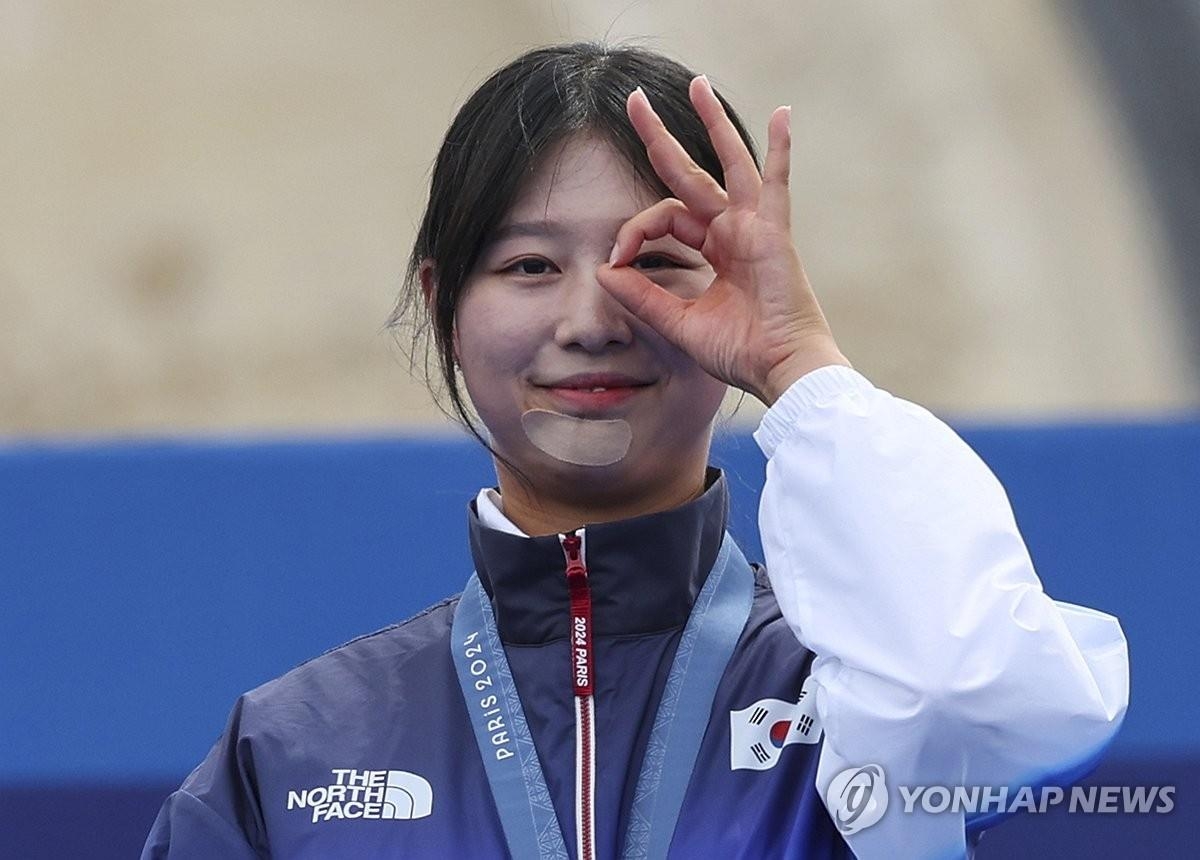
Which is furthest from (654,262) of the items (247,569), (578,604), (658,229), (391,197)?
(391,197)

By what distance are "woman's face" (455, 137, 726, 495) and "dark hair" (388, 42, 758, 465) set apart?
13 mm

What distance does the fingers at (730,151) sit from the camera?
1.24 m

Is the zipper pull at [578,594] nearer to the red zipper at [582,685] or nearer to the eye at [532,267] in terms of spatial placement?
the red zipper at [582,685]

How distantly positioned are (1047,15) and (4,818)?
3685mm

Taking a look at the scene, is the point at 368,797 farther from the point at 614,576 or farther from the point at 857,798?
the point at 857,798

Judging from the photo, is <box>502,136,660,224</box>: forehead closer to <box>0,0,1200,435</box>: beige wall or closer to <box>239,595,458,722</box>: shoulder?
<box>239,595,458,722</box>: shoulder

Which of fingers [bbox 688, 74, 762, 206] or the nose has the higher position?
fingers [bbox 688, 74, 762, 206]

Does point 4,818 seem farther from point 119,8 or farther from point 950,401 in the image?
point 119,8

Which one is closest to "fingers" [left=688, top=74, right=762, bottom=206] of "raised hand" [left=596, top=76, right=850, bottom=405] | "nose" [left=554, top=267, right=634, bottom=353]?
"raised hand" [left=596, top=76, right=850, bottom=405]

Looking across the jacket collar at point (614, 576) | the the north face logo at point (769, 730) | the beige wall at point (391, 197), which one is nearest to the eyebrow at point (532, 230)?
the jacket collar at point (614, 576)

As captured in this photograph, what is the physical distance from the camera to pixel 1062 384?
181 inches

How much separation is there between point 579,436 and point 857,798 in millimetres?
334

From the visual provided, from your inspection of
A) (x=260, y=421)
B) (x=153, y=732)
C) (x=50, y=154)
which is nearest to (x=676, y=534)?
(x=153, y=732)

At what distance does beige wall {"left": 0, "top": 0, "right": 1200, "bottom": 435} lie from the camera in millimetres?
4680
